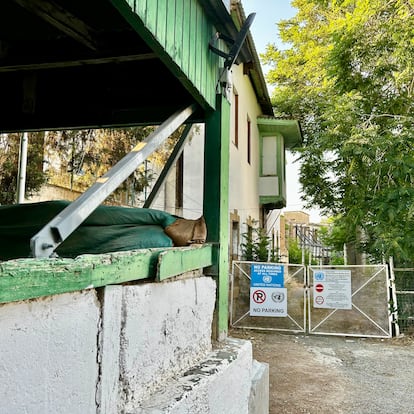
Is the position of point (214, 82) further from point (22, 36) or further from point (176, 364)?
point (176, 364)

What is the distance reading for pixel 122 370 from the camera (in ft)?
6.17

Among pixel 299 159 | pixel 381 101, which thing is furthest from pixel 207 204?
pixel 299 159

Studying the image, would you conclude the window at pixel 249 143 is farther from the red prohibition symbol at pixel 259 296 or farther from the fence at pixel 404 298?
the fence at pixel 404 298

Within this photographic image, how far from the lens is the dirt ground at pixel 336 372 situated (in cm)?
550

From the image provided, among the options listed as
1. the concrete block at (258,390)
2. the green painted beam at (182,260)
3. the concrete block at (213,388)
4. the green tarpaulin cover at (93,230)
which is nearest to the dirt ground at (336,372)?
the concrete block at (258,390)

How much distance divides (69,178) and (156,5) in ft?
20.3

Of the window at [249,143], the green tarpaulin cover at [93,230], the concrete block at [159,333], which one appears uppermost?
the window at [249,143]

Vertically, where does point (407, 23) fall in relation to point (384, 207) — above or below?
above

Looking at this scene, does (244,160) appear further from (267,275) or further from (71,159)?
(71,159)

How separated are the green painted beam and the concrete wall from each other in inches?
3.1

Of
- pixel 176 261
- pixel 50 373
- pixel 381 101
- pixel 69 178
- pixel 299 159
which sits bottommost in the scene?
pixel 50 373

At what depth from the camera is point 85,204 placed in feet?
5.93

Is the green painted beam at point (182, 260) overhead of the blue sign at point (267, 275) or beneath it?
overhead

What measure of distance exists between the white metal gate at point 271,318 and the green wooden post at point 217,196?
730 centimetres
